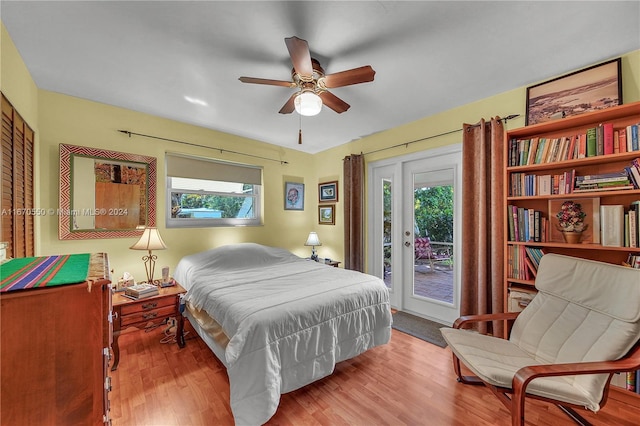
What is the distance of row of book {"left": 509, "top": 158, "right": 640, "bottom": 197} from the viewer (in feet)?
5.68

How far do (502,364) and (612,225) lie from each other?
132 centimetres

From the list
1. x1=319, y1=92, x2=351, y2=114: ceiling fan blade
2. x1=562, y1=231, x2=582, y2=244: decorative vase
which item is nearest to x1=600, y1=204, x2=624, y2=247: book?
x1=562, y1=231, x2=582, y2=244: decorative vase

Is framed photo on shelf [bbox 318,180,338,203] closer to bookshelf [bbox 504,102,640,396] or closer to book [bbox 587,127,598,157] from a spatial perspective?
bookshelf [bbox 504,102,640,396]

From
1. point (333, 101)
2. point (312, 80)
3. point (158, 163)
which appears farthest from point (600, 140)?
point (158, 163)

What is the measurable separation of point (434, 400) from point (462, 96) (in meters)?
2.71

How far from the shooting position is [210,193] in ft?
11.3

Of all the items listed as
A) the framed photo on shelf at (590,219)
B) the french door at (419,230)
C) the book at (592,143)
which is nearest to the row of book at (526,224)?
the framed photo on shelf at (590,219)

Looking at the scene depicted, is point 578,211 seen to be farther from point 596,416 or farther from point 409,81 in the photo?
point 409,81

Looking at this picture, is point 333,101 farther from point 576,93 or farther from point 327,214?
point 327,214

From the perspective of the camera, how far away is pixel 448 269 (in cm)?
302

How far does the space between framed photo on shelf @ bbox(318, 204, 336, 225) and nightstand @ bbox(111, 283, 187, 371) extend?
248 centimetres

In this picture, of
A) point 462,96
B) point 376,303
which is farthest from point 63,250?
point 462,96

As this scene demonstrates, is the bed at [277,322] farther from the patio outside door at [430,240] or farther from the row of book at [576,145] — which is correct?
the row of book at [576,145]

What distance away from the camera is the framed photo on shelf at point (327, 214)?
4191 millimetres
